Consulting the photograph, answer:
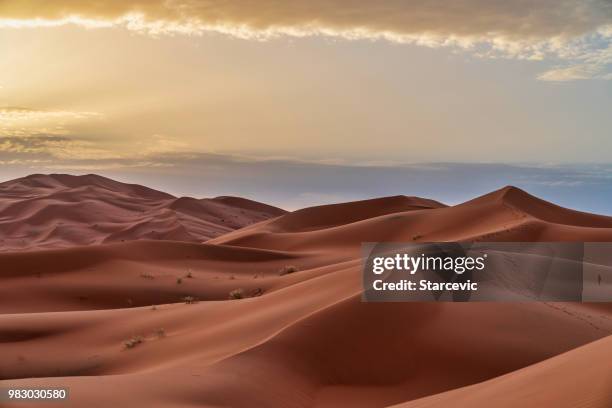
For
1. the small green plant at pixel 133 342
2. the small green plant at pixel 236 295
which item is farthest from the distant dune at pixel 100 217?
the small green plant at pixel 133 342

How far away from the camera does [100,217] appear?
76.4 m

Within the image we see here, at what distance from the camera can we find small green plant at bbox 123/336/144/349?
47.4ft

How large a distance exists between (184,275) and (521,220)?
15.6 meters

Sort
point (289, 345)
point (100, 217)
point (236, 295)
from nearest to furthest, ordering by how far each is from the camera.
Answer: point (289, 345), point (236, 295), point (100, 217)

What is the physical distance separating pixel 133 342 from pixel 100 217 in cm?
6491

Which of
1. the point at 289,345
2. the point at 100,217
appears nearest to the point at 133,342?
the point at 289,345

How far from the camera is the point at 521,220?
99.3 ft

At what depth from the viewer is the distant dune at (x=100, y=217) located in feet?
206

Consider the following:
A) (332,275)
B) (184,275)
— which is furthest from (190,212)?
(332,275)

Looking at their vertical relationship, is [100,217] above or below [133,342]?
below

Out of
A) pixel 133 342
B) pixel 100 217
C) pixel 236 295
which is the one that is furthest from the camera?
pixel 100 217

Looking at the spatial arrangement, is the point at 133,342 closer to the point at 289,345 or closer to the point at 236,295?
the point at 289,345

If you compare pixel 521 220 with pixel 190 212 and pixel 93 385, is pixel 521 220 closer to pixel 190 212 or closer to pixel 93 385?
pixel 93 385

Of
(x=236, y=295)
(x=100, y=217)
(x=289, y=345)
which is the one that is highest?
(x=289, y=345)
